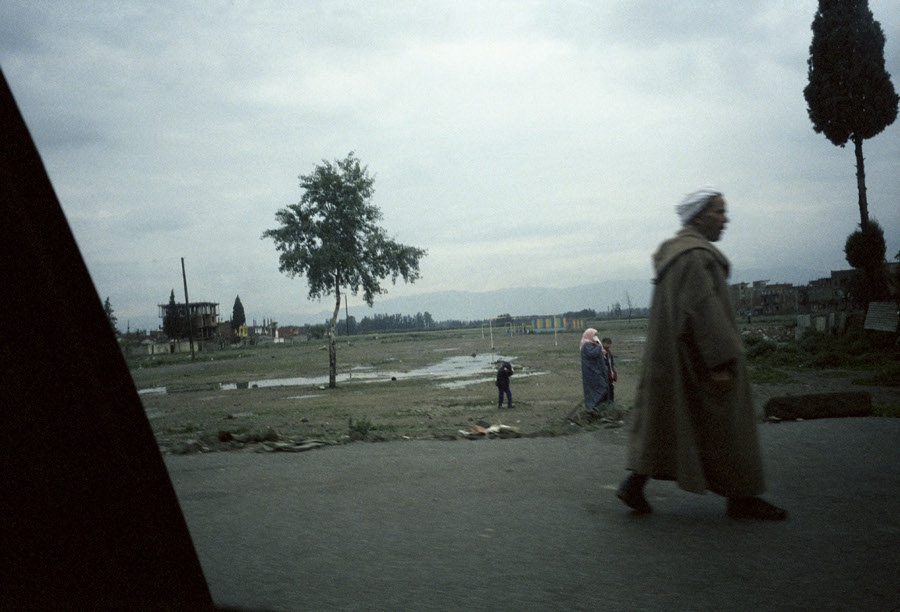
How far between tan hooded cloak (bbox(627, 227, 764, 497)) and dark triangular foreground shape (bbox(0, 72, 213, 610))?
261 cm

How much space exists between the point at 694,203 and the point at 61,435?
3.47 metres

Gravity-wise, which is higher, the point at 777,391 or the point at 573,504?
the point at 573,504

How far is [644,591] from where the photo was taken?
2.71m

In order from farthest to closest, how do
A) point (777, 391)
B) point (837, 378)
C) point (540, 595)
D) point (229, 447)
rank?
1. point (837, 378)
2. point (777, 391)
3. point (229, 447)
4. point (540, 595)

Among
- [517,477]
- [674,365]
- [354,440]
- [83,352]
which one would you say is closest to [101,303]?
[83,352]

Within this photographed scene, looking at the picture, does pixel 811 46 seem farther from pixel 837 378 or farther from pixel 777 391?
pixel 777 391

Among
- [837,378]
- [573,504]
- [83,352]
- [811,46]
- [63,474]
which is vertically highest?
[811,46]

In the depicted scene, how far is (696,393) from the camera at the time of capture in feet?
11.9

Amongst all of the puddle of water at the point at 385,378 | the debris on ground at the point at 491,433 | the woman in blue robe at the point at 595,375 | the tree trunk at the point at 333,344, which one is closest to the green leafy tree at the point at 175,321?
the puddle of water at the point at 385,378

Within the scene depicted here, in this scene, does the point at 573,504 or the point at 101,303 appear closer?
the point at 101,303

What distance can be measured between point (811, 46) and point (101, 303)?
97.9ft

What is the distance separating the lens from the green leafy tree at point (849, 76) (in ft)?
79.4

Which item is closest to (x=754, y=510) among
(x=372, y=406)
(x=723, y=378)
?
(x=723, y=378)

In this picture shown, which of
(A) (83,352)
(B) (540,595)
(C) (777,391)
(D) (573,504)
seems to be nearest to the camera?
(A) (83,352)
